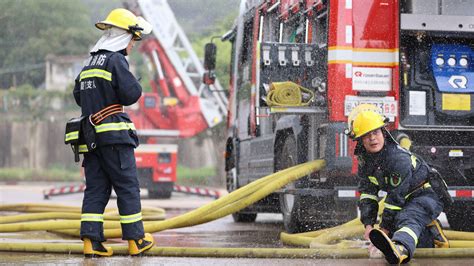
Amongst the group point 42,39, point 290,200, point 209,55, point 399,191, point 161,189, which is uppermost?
point 209,55

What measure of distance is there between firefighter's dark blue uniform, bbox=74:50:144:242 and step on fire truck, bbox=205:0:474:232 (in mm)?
2115

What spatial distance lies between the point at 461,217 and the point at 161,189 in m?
11.0

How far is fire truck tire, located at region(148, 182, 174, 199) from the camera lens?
21178 mm

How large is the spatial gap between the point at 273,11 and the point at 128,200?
14.0 ft

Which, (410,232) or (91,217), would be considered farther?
(91,217)

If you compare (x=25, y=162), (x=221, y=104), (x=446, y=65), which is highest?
(x=446, y=65)

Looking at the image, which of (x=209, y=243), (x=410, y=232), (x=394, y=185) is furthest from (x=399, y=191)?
(x=209, y=243)

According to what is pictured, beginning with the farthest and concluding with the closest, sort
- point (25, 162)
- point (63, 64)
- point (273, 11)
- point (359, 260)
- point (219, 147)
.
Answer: point (63, 64), point (25, 162), point (219, 147), point (273, 11), point (359, 260)

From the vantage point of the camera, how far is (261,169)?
1142 centimetres

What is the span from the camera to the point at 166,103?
2352 cm

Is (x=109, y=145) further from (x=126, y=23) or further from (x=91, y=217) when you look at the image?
(x=126, y=23)

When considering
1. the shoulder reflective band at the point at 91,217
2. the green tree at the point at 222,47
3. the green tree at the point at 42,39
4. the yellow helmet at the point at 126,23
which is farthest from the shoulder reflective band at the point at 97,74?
the green tree at the point at 42,39

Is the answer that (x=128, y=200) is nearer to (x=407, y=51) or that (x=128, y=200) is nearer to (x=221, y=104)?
(x=407, y=51)

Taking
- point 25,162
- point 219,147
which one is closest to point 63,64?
point 25,162
